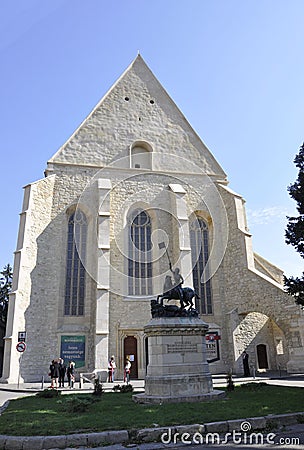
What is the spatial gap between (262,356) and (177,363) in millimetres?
14385

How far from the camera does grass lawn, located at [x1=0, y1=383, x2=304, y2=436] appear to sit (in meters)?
6.50

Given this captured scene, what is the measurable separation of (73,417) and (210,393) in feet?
13.2

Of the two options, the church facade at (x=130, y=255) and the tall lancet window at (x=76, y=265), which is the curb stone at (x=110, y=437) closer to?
the church facade at (x=130, y=255)

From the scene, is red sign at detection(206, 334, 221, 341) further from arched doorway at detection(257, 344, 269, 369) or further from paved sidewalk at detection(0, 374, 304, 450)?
paved sidewalk at detection(0, 374, 304, 450)

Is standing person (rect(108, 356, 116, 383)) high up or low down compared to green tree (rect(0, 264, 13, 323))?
down

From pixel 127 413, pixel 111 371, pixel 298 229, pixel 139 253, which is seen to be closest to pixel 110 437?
pixel 127 413

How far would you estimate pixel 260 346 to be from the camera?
2212 centimetres

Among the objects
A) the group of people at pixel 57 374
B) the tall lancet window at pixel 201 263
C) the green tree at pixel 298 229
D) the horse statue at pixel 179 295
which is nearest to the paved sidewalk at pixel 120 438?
the horse statue at pixel 179 295

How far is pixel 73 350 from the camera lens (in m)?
19.8

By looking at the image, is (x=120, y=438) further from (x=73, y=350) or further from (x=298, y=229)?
(x=73, y=350)

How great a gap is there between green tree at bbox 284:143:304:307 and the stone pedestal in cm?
416

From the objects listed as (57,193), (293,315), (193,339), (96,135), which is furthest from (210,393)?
(96,135)

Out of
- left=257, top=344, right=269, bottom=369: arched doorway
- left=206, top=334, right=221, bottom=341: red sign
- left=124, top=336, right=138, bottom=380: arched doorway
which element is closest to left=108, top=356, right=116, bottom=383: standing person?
left=124, top=336, right=138, bottom=380: arched doorway

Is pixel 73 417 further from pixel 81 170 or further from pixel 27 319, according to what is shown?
pixel 81 170
